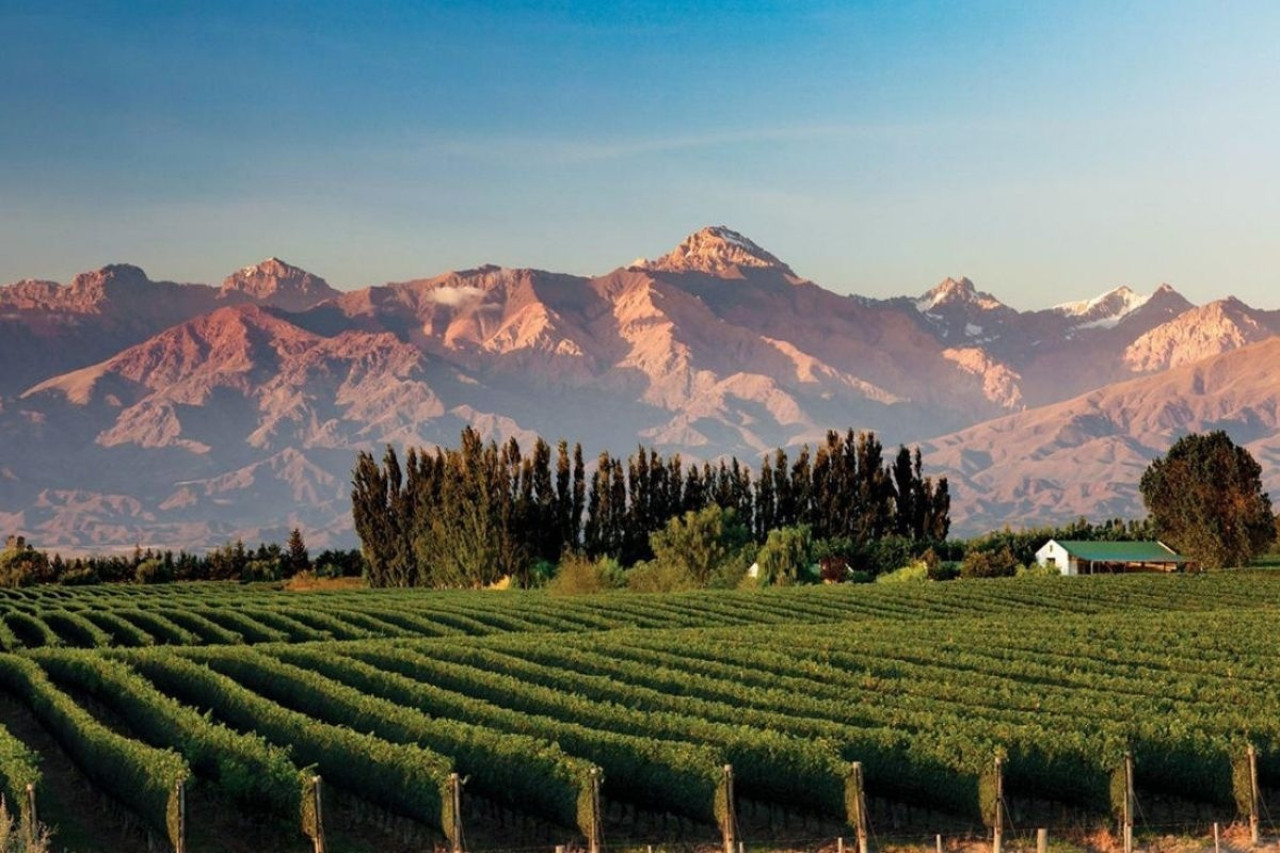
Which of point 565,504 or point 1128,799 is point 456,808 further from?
point 565,504

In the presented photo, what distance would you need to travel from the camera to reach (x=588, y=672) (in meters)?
52.1

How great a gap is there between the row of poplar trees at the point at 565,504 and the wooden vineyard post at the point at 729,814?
9812 centimetres

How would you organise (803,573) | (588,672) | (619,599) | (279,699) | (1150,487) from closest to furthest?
(279,699) → (588,672) → (619,599) → (803,573) → (1150,487)

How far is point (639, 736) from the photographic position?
36812mm

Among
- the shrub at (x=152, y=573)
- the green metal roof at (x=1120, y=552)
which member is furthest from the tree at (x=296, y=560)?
the green metal roof at (x=1120, y=552)

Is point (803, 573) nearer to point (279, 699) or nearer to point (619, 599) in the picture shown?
point (619, 599)

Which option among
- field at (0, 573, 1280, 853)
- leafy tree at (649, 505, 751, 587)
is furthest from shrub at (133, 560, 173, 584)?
field at (0, 573, 1280, 853)

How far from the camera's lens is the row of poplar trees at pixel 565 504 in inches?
5118

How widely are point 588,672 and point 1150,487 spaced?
100 metres

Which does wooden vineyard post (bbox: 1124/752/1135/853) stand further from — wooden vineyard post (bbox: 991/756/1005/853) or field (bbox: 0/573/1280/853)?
wooden vineyard post (bbox: 991/756/1005/853)

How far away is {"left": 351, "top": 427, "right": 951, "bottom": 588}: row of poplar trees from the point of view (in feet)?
427

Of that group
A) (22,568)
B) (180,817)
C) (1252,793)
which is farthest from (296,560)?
(1252,793)

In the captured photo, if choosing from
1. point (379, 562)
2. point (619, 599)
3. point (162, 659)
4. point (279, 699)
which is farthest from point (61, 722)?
point (379, 562)

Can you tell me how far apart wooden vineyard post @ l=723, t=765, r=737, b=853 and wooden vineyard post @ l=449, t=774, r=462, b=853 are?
488 cm
